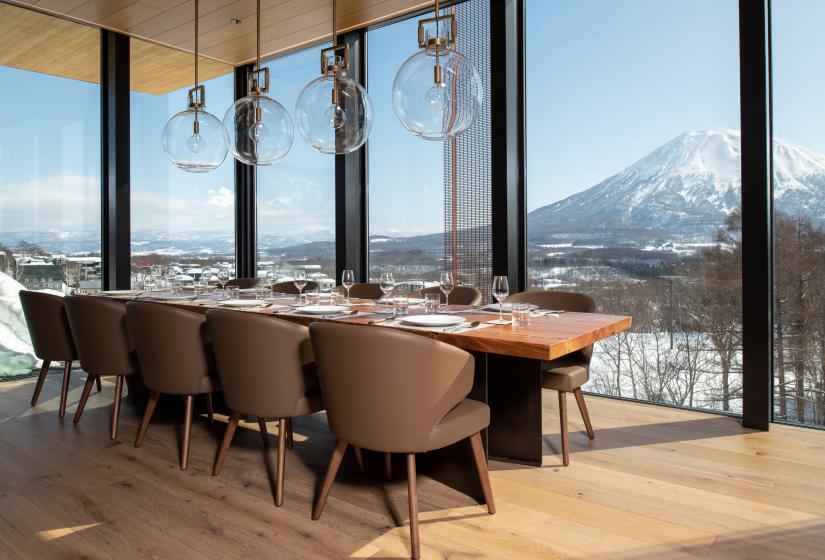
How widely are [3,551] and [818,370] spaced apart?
4051mm

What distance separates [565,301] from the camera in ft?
11.0

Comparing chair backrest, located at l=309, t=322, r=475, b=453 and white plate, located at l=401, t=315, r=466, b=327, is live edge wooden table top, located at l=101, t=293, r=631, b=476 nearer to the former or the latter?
white plate, located at l=401, t=315, r=466, b=327

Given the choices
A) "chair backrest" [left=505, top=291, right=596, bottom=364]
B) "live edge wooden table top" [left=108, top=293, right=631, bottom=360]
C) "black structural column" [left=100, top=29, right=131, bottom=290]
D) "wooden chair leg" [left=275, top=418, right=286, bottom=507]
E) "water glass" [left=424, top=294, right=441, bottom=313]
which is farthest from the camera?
"black structural column" [left=100, top=29, right=131, bottom=290]

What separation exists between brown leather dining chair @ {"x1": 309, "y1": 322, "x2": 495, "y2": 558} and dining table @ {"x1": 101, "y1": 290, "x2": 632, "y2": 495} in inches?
9.3

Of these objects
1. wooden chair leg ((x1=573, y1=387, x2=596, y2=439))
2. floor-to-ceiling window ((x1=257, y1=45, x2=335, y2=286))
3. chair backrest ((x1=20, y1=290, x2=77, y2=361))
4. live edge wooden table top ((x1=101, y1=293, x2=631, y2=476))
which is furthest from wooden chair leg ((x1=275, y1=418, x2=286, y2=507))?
floor-to-ceiling window ((x1=257, y1=45, x2=335, y2=286))

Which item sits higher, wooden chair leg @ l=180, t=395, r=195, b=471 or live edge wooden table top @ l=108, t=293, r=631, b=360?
live edge wooden table top @ l=108, t=293, r=631, b=360

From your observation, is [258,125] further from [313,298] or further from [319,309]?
[319,309]

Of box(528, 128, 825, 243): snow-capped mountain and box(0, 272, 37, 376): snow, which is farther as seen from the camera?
box(0, 272, 37, 376): snow

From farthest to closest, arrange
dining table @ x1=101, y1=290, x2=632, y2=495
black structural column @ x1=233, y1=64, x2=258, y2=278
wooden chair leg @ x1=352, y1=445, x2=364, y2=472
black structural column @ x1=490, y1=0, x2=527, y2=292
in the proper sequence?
black structural column @ x1=233, y1=64, x2=258, y2=278 → black structural column @ x1=490, y1=0, x2=527, y2=292 → wooden chair leg @ x1=352, y1=445, x2=364, y2=472 → dining table @ x1=101, y1=290, x2=632, y2=495

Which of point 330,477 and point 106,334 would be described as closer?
point 330,477

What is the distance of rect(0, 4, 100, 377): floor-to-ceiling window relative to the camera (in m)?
4.88

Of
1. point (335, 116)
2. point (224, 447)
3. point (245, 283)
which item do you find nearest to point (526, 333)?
point (224, 447)

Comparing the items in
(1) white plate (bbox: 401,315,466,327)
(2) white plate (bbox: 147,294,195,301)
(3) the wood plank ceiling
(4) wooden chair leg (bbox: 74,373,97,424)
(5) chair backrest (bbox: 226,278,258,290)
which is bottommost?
(4) wooden chair leg (bbox: 74,373,97,424)

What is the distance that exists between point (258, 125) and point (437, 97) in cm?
138
